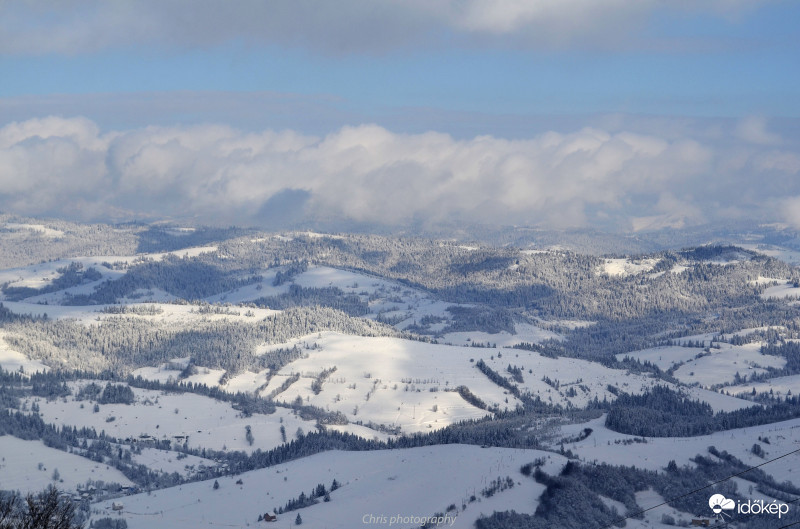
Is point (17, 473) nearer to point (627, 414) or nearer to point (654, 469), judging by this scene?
point (654, 469)

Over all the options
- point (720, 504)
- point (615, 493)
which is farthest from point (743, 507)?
point (615, 493)

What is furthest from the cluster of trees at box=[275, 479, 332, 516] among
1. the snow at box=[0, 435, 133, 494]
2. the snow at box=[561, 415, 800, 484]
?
the snow at box=[0, 435, 133, 494]

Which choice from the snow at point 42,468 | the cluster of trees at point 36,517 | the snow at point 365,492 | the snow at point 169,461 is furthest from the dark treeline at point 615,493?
the snow at point 169,461

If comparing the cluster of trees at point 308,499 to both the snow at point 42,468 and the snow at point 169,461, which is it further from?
the snow at point 169,461

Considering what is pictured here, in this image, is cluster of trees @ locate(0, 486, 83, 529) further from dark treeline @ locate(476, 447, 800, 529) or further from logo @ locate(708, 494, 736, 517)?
logo @ locate(708, 494, 736, 517)

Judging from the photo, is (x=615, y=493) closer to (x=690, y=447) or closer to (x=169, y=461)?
(x=690, y=447)

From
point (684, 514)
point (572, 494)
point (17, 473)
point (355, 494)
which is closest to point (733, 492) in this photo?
point (684, 514)
